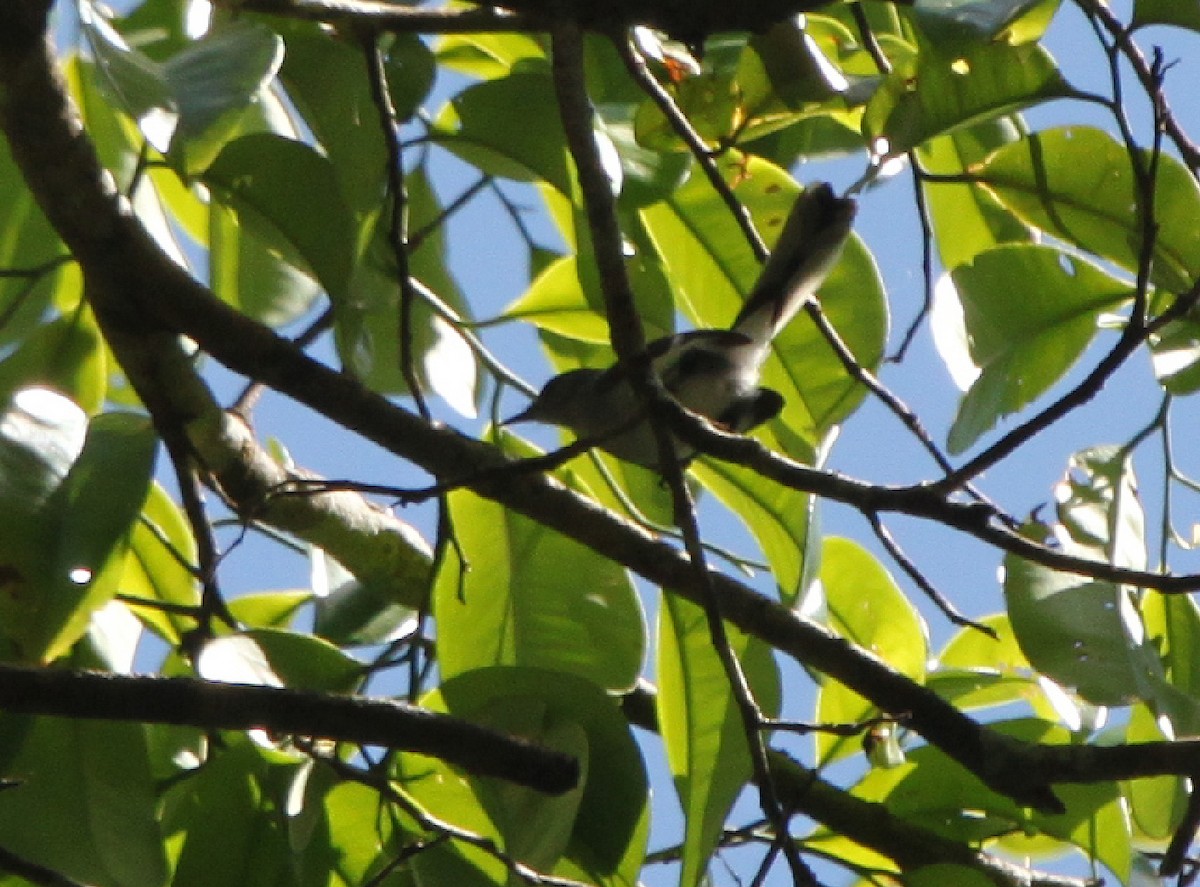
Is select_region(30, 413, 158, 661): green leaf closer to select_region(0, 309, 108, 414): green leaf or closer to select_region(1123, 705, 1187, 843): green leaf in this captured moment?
select_region(0, 309, 108, 414): green leaf

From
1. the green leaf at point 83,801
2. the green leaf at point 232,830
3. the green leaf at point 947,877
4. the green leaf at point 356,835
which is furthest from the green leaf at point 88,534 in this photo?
the green leaf at point 947,877

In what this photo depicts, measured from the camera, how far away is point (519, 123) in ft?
5.52

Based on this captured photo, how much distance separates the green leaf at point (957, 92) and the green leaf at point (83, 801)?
3.06 ft

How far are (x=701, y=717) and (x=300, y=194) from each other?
2.19ft

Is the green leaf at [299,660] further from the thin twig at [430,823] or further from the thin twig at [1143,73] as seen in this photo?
the thin twig at [1143,73]

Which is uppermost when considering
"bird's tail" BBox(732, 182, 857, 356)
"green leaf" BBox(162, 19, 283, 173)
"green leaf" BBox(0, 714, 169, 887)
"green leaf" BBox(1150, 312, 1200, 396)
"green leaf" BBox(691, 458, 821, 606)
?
"bird's tail" BBox(732, 182, 857, 356)

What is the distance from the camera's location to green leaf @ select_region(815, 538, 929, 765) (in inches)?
71.2

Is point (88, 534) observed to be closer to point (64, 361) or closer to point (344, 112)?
point (64, 361)

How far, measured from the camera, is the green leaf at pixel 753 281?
69.2 inches

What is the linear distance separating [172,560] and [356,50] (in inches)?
24.8

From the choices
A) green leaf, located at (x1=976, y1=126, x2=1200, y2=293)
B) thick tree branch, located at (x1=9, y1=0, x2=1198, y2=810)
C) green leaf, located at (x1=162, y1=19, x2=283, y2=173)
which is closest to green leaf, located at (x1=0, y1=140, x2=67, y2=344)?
thick tree branch, located at (x1=9, y1=0, x2=1198, y2=810)

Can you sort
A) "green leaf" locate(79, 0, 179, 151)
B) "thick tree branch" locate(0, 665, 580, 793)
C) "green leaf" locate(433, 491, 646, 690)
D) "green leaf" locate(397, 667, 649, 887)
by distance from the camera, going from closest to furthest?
"thick tree branch" locate(0, 665, 580, 793) < "green leaf" locate(79, 0, 179, 151) < "green leaf" locate(397, 667, 649, 887) < "green leaf" locate(433, 491, 646, 690)

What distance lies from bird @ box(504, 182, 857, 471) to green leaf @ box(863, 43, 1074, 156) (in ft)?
0.45

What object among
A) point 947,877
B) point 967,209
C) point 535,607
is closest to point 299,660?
point 535,607
